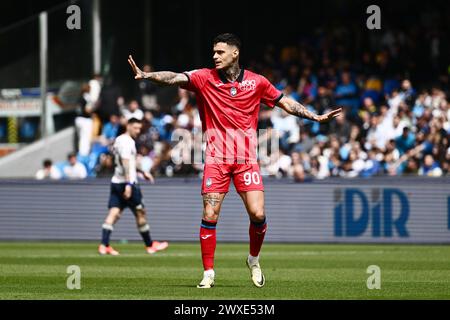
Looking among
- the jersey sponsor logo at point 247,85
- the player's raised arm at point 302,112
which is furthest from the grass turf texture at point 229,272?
the jersey sponsor logo at point 247,85

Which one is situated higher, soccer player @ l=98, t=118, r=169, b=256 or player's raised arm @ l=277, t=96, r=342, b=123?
player's raised arm @ l=277, t=96, r=342, b=123

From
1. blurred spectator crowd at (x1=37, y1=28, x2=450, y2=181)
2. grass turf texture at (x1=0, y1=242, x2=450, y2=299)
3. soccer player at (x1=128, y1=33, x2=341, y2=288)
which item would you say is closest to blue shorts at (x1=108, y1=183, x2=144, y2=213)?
grass turf texture at (x1=0, y1=242, x2=450, y2=299)

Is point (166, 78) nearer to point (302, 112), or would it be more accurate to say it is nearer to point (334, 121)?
point (302, 112)

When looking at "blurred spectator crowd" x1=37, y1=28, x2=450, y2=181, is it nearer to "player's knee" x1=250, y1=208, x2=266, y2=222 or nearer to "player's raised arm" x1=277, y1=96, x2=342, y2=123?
"player's raised arm" x1=277, y1=96, x2=342, y2=123

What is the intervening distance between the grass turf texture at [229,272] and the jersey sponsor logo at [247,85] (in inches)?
85.3

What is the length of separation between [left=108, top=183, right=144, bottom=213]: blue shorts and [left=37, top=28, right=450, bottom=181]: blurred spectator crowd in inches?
154

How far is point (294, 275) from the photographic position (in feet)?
46.3

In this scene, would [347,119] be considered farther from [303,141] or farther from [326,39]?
[326,39]

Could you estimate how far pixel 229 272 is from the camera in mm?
14773

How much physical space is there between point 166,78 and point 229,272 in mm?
4089

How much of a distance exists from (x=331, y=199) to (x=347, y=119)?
→ 3.68 metres

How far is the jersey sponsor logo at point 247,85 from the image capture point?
1195cm

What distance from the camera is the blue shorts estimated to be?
61.6 ft
